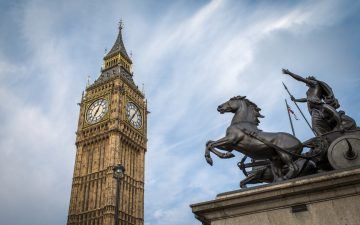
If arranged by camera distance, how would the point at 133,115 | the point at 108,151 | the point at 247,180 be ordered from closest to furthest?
1. the point at 247,180
2. the point at 108,151
3. the point at 133,115

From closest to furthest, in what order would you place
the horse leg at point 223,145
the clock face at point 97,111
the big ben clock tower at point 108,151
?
the horse leg at point 223,145 < the big ben clock tower at point 108,151 < the clock face at point 97,111

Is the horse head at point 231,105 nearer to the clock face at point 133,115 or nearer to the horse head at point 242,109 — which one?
the horse head at point 242,109

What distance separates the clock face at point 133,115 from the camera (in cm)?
5697

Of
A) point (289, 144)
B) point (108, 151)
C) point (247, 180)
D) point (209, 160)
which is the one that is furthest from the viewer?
point (108, 151)

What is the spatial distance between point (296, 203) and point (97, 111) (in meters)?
53.4

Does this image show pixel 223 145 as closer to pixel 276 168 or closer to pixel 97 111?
pixel 276 168

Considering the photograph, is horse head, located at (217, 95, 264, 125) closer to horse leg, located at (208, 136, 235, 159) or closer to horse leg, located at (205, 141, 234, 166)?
horse leg, located at (208, 136, 235, 159)

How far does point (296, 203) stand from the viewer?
599cm

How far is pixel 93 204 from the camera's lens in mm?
50375

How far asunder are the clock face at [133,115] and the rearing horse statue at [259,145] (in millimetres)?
49581

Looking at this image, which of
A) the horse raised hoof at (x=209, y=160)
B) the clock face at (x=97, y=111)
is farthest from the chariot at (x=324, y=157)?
the clock face at (x=97, y=111)

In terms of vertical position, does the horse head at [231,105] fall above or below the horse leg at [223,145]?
above

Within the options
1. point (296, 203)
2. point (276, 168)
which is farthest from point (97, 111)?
point (296, 203)

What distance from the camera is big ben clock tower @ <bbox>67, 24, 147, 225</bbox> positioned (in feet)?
164
